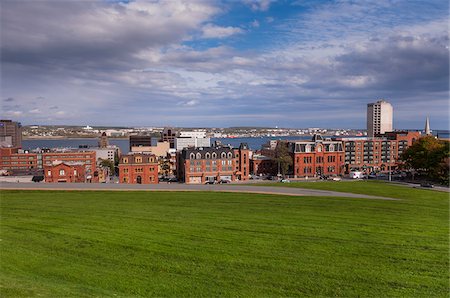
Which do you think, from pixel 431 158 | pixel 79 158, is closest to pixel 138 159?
pixel 79 158

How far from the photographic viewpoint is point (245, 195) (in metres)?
36.8

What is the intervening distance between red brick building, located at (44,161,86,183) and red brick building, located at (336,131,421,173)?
6026 cm

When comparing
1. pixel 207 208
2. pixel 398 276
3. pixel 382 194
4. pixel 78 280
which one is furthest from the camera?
pixel 382 194

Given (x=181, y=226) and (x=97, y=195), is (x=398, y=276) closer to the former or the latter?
(x=181, y=226)

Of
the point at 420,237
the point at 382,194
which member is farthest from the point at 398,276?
the point at 382,194

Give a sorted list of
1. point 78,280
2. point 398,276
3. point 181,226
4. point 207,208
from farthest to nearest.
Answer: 1. point 207,208
2. point 181,226
3. point 398,276
4. point 78,280

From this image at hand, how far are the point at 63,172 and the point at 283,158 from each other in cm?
4206

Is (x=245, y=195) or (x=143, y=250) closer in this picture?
(x=143, y=250)

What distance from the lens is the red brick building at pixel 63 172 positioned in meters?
59.4

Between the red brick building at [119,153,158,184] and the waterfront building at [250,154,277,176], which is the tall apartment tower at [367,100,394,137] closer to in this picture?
the waterfront building at [250,154,277,176]

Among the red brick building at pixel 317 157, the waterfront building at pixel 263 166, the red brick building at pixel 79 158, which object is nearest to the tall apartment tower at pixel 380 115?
the red brick building at pixel 317 157

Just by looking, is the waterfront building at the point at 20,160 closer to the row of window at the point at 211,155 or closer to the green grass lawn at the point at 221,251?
the row of window at the point at 211,155

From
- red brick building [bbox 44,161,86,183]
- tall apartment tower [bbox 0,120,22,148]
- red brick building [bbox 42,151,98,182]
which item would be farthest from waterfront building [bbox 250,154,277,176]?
tall apartment tower [bbox 0,120,22,148]

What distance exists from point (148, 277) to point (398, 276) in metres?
9.42
